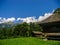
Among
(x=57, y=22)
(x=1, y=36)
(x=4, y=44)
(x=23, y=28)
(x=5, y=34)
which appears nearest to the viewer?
(x=4, y=44)

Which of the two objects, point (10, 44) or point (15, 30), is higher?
point (15, 30)

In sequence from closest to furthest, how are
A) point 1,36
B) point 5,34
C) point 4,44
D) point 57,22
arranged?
point 4,44 → point 57,22 → point 1,36 → point 5,34

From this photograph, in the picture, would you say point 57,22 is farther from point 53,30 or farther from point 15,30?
point 15,30

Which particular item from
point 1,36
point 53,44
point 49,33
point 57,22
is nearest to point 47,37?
point 49,33

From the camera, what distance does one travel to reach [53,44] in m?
13.9

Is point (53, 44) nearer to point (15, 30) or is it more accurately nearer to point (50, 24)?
point (50, 24)

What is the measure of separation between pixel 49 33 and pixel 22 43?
965 centimetres

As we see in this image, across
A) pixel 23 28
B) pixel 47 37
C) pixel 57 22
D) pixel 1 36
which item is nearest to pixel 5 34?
pixel 1 36

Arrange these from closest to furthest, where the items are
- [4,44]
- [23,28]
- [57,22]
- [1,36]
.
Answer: [4,44]
[57,22]
[1,36]
[23,28]

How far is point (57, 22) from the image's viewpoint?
22.1 meters

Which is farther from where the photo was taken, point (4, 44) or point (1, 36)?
point (1, 36)

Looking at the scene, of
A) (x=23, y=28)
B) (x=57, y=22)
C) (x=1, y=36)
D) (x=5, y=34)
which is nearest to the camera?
(x=57, y=22)

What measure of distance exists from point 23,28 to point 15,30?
1489mm

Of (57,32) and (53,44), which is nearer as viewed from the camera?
(53,44)
